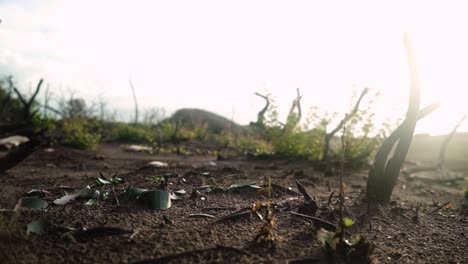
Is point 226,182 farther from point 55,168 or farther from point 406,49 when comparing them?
point 55,168

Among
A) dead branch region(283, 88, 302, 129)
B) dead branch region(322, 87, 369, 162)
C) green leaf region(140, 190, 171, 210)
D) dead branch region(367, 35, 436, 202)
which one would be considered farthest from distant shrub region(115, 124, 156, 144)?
dead branch region(367, 35, 436, 202)

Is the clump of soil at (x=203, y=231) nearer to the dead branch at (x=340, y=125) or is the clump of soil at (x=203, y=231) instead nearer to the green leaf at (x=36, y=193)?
the green leaf at (x=36, y=193)

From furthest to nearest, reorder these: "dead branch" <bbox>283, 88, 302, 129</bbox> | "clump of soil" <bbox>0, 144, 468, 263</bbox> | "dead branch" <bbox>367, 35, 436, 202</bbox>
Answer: "dead branch" <bbox>283, 88, 302, 129</bbox>
"dead branch" <bbox>367, 35, 436, 202</bbox>
"clump of soil" <bbox>0, 144, 468, 263</bbox>

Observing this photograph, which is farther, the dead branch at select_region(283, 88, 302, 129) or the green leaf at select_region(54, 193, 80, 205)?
the dead branch at select_region(283, 88, 302, 129)

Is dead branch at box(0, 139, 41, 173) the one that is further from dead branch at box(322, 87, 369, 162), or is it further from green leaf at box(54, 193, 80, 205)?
dead branch at box(322, 87, 369, 162)

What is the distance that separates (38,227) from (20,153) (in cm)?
148

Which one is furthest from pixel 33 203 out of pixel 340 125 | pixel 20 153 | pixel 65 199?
pixel 340 125

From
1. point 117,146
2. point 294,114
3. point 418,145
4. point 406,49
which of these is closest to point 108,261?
point 406,49

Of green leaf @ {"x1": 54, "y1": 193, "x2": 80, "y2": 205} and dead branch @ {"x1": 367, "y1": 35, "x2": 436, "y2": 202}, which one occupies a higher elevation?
dead branch @ {"x1": 367, "y1": 35, "x2": 436, "y2": 202}

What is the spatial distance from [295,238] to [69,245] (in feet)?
3.91

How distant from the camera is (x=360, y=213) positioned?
8.11ft

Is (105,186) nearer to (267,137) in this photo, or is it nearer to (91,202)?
(91,202)

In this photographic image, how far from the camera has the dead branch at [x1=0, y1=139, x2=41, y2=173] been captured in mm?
2854

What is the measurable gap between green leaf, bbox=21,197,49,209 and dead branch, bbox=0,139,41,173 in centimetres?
84
